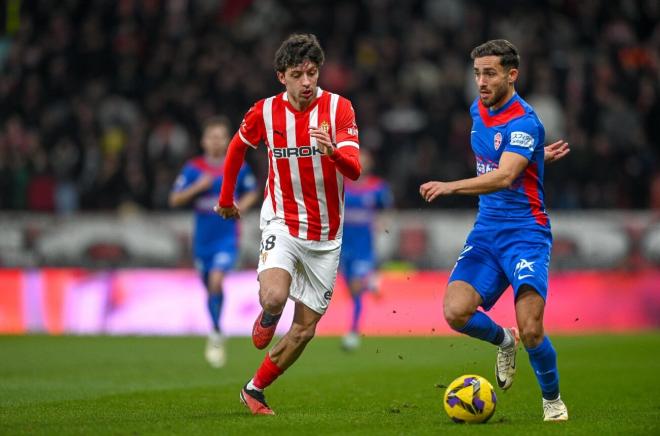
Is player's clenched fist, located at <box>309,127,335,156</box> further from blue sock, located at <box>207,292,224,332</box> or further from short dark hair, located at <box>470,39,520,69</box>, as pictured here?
blue sock, located at <box>207,292,224,332</box>

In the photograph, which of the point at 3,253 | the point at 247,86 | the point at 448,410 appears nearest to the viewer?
the point at 448,410

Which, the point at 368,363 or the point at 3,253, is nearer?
the point at 368,363

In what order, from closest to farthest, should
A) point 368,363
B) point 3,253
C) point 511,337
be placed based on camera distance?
A: point 511,337 < point 368,363 < point 3,253

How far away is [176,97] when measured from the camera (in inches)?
861

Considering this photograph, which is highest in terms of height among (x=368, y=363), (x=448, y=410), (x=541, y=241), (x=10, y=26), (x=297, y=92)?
(x=10, y=26)

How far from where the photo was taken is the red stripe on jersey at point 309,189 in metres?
8.50

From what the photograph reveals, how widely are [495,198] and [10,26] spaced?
15.8 metres

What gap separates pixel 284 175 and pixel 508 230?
1688mm

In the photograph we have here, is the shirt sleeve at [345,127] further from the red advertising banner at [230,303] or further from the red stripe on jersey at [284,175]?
the red advertising banner at [230,303]

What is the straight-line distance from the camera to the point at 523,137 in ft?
26.6

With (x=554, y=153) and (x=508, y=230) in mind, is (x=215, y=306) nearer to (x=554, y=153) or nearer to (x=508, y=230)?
(x=554, y=153)

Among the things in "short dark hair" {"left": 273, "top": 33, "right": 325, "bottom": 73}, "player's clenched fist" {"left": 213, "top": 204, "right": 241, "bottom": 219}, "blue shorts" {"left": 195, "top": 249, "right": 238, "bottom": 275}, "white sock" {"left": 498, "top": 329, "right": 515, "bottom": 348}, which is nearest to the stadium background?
"blue shorts" {"left": 195, "top": 249, "right": 238, "bottom": 275}

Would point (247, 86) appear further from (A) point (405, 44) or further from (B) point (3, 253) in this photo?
(B) point (3, 253)

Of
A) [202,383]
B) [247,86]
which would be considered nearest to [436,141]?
[247,86]
